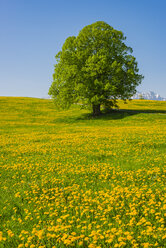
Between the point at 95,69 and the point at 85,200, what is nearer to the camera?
the point at 85,200

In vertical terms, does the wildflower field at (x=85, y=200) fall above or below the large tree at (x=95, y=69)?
below

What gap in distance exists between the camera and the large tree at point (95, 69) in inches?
1471

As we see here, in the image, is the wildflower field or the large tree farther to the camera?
the large tree

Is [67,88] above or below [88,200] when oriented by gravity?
above

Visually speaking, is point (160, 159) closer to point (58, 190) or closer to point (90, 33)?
point (58, 190)

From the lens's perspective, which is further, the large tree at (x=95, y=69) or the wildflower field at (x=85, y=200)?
the large tree at (x=95, y=69)

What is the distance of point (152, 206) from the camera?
230 inches

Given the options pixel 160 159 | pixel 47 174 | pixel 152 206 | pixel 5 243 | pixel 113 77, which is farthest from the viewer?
pixel 113 77

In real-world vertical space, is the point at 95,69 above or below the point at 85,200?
above

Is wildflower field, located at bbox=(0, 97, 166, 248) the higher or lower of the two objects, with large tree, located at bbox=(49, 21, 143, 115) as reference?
lower

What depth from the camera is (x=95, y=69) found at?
36.6 m

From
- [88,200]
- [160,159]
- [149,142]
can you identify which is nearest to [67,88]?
[149,142]

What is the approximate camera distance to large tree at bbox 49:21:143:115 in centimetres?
3738

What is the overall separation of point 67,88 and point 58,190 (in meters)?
32.3
